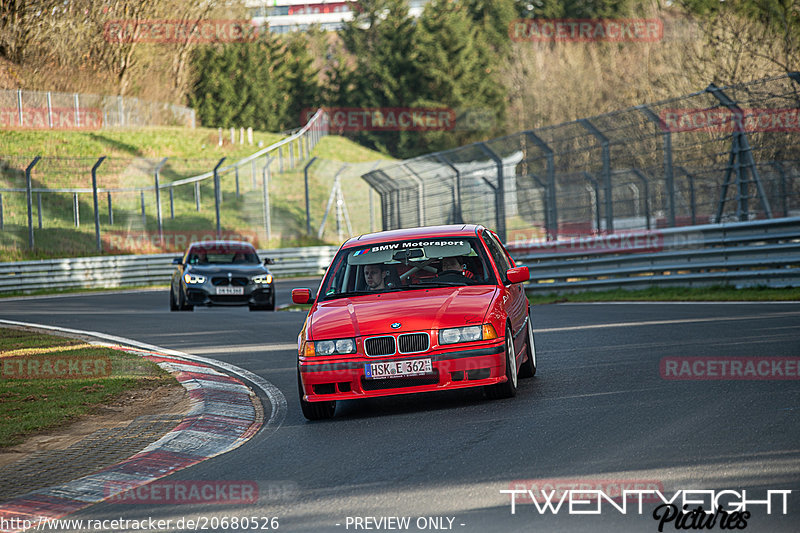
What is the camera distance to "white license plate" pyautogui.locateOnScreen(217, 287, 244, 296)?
19406mm

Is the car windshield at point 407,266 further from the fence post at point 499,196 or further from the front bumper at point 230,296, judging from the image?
the fence post at point 499,196

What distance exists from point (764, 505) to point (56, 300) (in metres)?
24.2

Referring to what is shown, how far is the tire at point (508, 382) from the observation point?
8.20 metres

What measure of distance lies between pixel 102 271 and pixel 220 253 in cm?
1322

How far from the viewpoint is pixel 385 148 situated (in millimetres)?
84562

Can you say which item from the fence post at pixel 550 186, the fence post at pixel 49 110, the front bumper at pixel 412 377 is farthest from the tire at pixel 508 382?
the fence post at pixel 49 110

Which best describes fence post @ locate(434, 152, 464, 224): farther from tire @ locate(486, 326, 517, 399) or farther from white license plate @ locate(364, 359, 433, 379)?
white license plate @ locate(364, 359, 433, 379)

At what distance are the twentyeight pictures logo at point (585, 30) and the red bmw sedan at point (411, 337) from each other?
57.0 metres

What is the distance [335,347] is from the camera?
8.00 m

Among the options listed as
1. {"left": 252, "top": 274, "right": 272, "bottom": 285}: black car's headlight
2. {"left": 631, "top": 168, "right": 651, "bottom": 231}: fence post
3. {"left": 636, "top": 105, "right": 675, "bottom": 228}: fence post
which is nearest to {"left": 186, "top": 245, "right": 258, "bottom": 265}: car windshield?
{"left": 252, "top": 274, "right": 272, "bottom": 285}: black car's headlight

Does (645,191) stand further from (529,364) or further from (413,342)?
(413,342)

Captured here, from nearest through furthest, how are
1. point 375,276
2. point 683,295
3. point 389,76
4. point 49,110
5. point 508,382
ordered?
point 508,382, point 375,276, point 683,295, point 49,110, point 389,76

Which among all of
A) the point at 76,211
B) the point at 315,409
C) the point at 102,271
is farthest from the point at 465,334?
the point at 76,211

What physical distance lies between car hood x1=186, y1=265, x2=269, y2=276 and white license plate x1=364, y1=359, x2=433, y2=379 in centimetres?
1207
